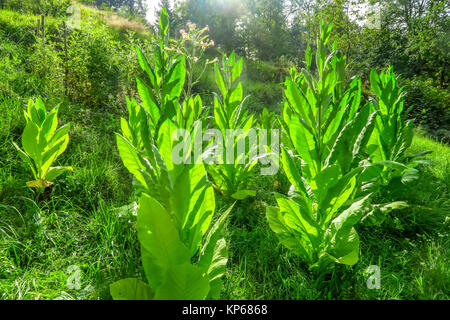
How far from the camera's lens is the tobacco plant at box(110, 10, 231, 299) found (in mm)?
715

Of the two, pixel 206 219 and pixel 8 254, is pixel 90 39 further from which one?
pixel 206 219

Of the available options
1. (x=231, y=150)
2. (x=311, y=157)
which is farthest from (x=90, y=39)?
(x=311, y=157)

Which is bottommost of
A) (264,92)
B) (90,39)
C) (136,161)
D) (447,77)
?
(136,161)

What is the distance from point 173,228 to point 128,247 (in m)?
0.77

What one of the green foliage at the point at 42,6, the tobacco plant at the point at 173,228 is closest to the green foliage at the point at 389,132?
the tobacco plant at the point at 173,228

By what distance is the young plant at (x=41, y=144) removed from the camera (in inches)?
65.5

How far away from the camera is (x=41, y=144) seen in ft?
5.52

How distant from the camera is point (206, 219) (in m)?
0.92

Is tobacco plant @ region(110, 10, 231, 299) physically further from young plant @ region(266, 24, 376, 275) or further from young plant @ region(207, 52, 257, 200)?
young plant @ region(207, 52, 257, 200)

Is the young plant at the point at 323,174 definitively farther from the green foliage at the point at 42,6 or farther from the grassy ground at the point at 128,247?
the green foliage at the point at 42,6

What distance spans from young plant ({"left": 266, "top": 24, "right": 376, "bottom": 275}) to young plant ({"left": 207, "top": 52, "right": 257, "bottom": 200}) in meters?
0.67

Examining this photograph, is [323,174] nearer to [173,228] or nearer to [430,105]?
[173,228]

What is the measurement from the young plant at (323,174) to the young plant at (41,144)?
1576mm
